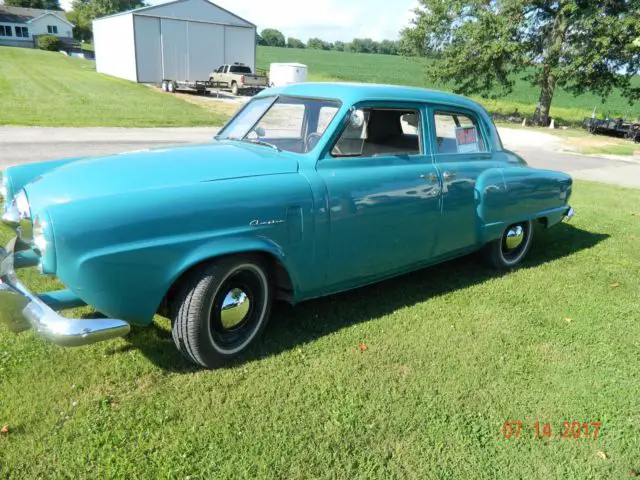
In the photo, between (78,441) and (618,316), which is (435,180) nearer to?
(618,316)

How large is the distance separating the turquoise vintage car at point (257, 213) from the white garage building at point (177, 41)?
30.1m

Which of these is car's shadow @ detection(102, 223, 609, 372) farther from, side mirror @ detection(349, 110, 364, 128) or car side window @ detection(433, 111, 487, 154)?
side mirror @ detection(349, 110, 364, 128)

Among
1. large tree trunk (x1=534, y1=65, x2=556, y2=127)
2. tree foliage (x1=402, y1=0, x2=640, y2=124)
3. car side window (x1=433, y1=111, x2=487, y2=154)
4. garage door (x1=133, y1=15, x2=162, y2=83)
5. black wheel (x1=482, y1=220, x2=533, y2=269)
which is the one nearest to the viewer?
car side window (x1=433, y1=111, x2=487, y2=154)

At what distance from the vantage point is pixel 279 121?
13.3ft

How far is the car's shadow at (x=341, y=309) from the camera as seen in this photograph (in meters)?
3.27

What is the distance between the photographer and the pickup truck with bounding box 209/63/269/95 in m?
27.8

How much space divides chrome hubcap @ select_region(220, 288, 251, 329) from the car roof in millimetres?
1578

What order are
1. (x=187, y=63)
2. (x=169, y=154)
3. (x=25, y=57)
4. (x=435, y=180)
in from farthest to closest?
(x=25, y=57)
(x=187, y=63)
(x=435, y=180)
(x=169, y=154)

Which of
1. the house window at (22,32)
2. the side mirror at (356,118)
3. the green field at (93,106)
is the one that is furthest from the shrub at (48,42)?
the side mirror at (356,118)

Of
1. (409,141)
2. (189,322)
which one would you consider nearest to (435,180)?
(409,141)

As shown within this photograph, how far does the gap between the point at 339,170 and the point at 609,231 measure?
5.04 metres

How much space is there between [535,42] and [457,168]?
22541 millimetres

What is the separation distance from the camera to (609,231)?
22.1 feet
